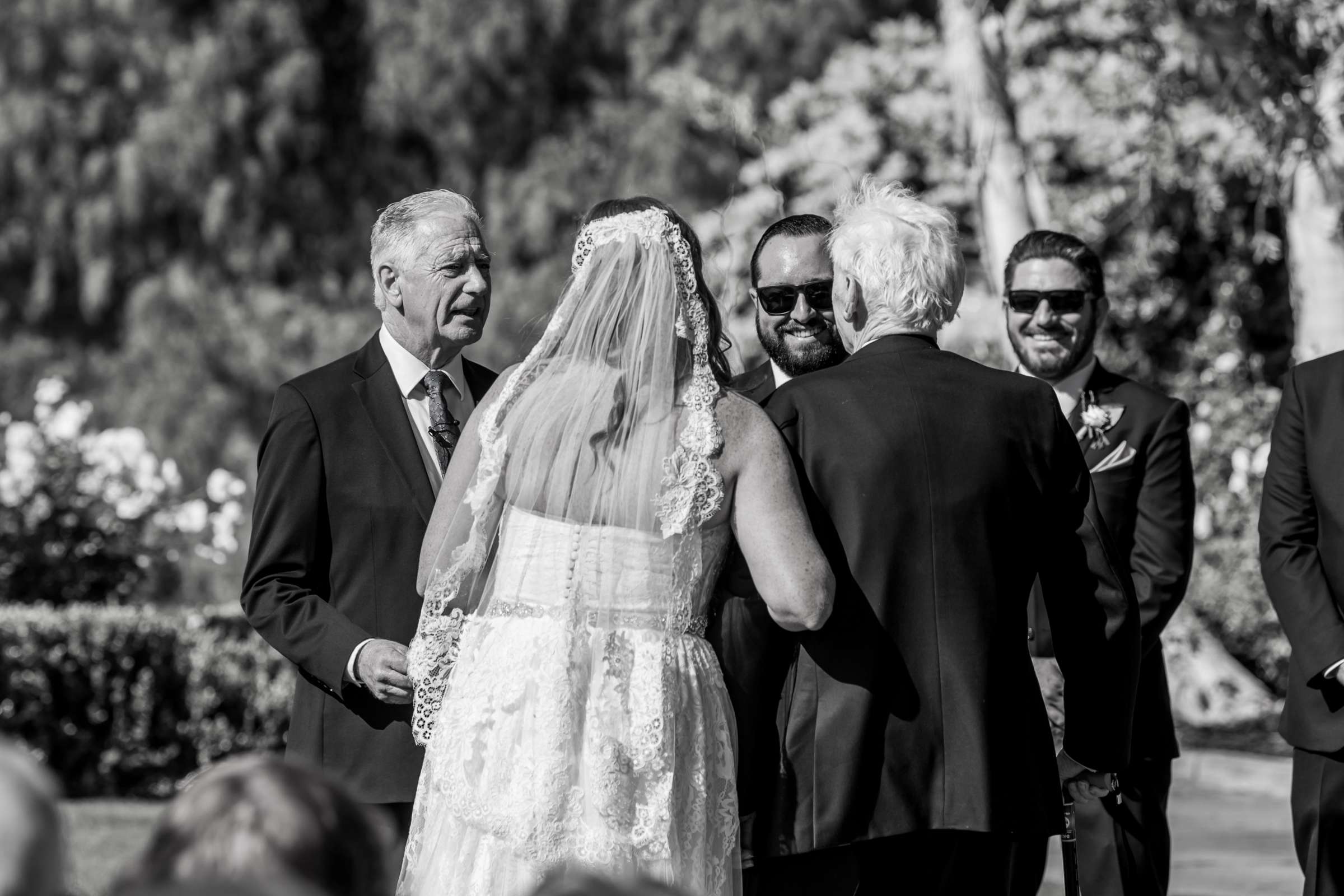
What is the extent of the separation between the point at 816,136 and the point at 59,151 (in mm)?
8691

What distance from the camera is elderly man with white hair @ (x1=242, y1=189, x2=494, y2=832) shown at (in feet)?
13.5

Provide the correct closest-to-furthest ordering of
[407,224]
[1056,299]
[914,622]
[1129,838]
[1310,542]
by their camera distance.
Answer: [914,622] → [407,224] → [1310,542] → [1129,838] → [1056,299]

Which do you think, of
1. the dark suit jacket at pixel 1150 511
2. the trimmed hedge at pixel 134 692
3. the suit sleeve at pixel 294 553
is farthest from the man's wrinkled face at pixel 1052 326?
the trimmed hedge at pixel 134 692

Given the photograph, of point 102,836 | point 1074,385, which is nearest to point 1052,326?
point 1074,385

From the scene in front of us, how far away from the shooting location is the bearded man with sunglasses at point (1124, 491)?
5.05 meters

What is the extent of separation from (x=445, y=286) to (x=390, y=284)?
16cm

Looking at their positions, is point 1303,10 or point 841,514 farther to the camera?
point 1303,10

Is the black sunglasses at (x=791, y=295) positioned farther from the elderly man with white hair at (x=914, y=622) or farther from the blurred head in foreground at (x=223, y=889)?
the blurred head in foreground at (x=223, y=889)

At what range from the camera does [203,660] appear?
31.4ft

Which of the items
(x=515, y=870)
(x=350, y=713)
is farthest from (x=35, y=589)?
(x=515, y=870)

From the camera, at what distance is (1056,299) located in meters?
5.30

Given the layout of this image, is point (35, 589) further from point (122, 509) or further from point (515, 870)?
point (515, 870)

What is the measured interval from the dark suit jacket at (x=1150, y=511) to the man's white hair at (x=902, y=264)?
1524 mm

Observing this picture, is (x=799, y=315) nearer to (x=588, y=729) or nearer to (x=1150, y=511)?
(x=1150, y=511)
